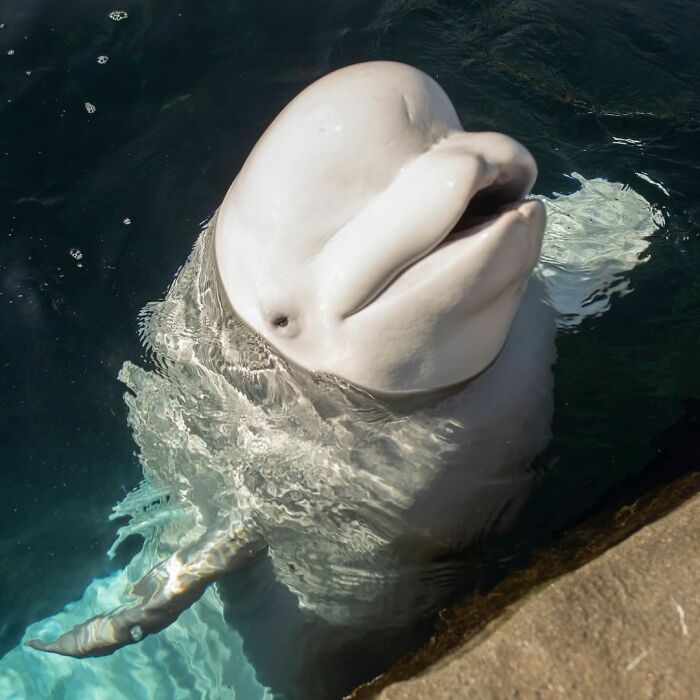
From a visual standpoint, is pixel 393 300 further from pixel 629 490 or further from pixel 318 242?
pixel 629 490

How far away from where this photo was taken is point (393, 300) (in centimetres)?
377

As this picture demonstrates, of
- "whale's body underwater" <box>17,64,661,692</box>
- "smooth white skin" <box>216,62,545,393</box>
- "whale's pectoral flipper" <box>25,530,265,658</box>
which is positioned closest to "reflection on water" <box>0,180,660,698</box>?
"whale's body underwater" <box>17,64,661,692</box>

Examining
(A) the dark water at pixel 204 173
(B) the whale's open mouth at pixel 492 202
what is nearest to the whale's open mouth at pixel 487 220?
(B) the whale's open mouth at pixel 492 202

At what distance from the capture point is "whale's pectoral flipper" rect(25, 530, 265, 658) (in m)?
4.94

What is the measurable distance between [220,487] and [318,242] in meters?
1.83

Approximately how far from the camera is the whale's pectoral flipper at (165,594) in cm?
494

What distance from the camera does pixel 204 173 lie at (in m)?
7.08

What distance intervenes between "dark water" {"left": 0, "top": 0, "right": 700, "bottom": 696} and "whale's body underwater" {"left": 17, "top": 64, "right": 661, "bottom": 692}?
Result: 39 cm

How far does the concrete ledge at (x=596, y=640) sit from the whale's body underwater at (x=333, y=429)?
1.21m

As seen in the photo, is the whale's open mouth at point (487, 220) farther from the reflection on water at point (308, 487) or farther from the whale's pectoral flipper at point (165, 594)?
the whale's pectoral flipper at point (165, 594)

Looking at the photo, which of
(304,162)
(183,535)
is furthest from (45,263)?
(304,162)

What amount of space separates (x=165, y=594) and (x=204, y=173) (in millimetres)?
3457

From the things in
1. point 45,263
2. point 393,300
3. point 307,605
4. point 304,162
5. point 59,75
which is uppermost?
point 304,162

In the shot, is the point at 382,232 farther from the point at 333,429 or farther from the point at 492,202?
the point at 333,429
